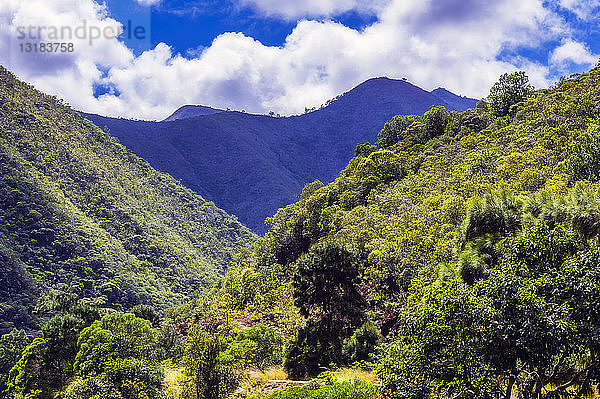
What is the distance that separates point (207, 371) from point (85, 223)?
7325 cm

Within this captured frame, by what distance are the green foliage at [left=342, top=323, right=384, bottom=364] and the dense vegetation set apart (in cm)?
6

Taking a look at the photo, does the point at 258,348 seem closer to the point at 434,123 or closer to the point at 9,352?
the point at 9,352

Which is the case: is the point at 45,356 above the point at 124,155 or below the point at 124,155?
below

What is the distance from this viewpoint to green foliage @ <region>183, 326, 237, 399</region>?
12797mm

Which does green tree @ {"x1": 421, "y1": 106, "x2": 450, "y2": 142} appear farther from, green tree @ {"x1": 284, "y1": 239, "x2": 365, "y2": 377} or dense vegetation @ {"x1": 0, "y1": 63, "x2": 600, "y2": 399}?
green tree @ {"x1": 284, "y1": 239, "x2": 365, "y2": 377}

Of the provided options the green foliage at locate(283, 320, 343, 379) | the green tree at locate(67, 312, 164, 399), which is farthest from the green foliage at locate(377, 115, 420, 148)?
the green tree at locate(67, 312, 164, 399)

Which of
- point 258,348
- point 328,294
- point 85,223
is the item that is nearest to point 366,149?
point 328,294

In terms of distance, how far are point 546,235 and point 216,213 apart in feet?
408

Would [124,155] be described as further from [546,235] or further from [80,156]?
[546,235]

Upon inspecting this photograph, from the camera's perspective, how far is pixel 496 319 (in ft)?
20.0

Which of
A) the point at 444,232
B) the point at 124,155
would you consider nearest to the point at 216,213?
the point at 124,155

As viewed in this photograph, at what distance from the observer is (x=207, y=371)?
12.9 metres

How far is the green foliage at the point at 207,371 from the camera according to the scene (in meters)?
12.8

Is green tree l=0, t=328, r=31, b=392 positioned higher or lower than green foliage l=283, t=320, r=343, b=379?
lower
